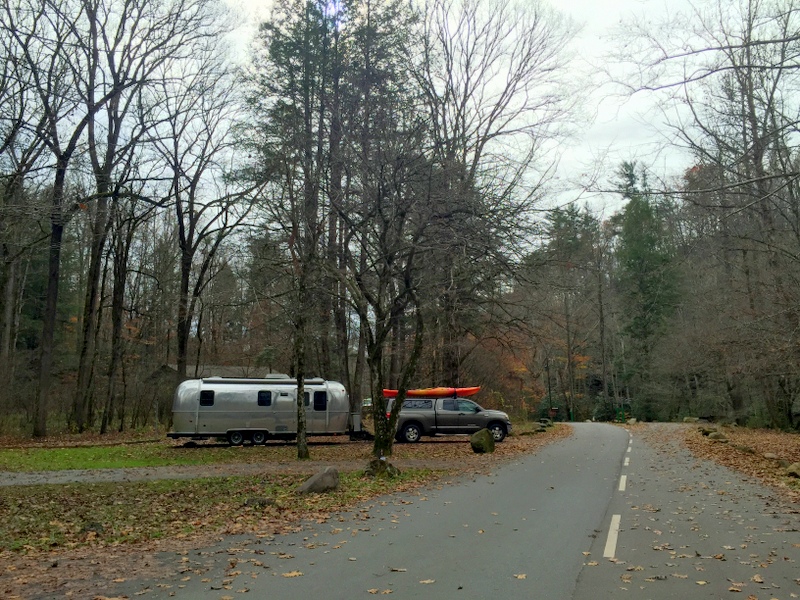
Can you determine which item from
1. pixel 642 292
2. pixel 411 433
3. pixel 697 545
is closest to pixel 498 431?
pixel 411 433

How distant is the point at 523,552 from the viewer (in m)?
7.63

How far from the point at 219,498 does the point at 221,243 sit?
852 inches

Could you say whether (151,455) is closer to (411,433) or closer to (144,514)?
(411,433)

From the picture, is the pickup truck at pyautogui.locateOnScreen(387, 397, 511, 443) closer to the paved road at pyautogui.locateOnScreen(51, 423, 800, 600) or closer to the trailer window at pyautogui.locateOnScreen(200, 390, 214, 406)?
the trailer window at pyautogui.locateOnScreen(200, 390, 214, 406)

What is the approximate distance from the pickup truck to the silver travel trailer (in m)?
2.44

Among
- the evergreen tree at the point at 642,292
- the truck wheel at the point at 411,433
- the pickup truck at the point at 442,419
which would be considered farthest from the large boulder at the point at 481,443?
the evergreen tree at the point at 642,292

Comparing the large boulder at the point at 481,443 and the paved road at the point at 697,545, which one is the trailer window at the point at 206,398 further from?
the paved road at the point at 697,545

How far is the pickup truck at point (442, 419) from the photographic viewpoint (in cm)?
2720

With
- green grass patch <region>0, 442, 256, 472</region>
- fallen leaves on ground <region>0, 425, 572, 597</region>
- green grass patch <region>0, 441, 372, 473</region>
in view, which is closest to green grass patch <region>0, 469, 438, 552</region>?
fallen leaves on ground <region>0, 425, 572, 597</region>

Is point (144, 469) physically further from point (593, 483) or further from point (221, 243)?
point (221, 243)

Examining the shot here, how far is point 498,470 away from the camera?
17.0 meters

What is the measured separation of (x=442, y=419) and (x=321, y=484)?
15.2 metres

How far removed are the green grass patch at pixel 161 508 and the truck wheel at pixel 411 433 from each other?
1155 cm

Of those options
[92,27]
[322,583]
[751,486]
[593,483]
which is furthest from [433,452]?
[92,27]
